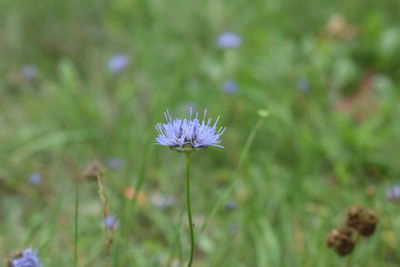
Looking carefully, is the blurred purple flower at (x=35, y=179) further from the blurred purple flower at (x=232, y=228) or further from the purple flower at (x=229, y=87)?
the purple flower at (x=229, y=87)

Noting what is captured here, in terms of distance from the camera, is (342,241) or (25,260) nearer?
(25,260)

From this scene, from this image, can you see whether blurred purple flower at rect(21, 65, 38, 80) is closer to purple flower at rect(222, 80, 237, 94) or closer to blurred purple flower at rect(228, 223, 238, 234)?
purple flower at rect(222, 80, 237, 94)

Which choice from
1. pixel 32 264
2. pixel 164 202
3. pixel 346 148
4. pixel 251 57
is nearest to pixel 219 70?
pixel 251 57

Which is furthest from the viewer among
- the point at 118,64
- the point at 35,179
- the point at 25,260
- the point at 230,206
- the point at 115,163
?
the point at 118,64

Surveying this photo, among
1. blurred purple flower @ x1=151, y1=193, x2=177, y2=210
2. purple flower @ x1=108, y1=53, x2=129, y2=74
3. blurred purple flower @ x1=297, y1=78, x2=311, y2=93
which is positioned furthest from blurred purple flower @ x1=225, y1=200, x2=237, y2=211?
purple flower @ x1=108, y1=53, x2=129, y2=74

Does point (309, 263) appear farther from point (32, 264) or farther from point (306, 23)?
point (306, 23)

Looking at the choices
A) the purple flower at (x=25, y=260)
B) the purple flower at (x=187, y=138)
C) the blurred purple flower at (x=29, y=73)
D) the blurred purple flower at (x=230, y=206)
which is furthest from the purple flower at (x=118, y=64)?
the purple flower at (x=187, y=138)

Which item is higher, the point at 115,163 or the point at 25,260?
the point at 115,163

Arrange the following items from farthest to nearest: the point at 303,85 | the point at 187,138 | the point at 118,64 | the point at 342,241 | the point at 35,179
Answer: the point at 118,64
the point at 303,85
the point at 35,179
the point at 342,241
the point at 187,138

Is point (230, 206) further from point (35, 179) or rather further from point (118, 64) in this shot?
point (118, 64)

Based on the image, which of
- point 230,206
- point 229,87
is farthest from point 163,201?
point 229,87
